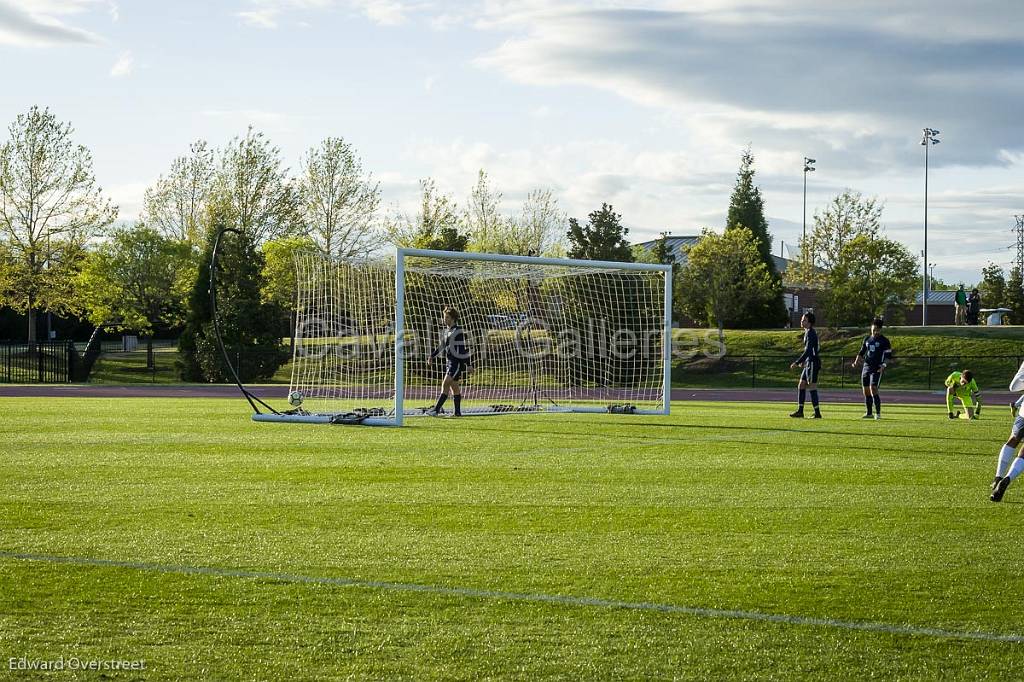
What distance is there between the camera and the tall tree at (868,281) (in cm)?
5225

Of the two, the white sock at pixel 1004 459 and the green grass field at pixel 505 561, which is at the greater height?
the white sock at pixel 1004 459

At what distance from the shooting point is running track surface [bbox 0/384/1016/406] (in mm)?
28547

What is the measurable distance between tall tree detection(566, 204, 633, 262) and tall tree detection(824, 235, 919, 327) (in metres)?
11.2

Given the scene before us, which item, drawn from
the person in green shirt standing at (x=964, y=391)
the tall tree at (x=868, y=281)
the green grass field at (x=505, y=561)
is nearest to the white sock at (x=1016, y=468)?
the green grass field at (x=505, y=561)

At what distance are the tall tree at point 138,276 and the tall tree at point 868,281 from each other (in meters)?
31.5

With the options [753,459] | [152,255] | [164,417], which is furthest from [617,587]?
[152,255]

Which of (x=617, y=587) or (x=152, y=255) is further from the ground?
(x=152, y=255)

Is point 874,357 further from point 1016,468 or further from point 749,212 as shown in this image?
point 749,212

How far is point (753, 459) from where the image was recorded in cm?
1304

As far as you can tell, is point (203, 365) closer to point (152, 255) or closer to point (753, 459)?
point (152, 255)

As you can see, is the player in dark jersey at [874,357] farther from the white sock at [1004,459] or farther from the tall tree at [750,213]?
the tall tree at [750,213]

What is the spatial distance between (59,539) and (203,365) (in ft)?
98.2

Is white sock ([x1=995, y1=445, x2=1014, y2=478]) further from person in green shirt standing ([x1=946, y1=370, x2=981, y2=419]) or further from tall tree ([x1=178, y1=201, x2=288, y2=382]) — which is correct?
tall tree ([x1=178, y1=201, x2=288, y2=382])

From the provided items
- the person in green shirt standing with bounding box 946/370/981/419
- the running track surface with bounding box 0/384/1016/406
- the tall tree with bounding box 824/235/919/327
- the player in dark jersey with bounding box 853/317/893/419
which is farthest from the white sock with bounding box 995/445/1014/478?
the tall tree with bounding box 824/235/919/327
